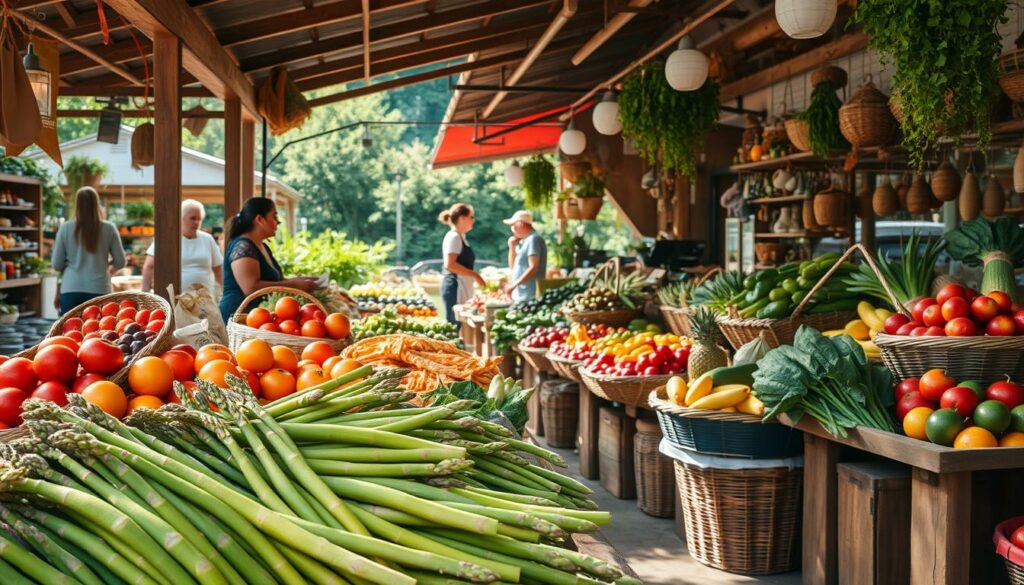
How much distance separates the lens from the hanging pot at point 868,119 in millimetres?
6141

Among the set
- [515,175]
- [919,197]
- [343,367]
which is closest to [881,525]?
[343,367]

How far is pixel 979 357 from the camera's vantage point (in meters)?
3.68

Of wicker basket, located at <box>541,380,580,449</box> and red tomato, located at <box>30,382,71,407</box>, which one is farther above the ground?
red tomato, located at <box>30,382,71,407</box>

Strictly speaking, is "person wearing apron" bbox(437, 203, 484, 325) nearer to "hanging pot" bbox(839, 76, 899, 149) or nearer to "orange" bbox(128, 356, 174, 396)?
"hanging pot" bbox(839, 76, 899, 149)

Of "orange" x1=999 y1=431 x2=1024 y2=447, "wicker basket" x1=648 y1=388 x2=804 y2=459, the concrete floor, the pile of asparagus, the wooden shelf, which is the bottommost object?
the concrete floor

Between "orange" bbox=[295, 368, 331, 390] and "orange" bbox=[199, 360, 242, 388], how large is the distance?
7.6 inches

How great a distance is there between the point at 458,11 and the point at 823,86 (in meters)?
2.76

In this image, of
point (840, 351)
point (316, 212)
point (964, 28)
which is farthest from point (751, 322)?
point (316, 212)

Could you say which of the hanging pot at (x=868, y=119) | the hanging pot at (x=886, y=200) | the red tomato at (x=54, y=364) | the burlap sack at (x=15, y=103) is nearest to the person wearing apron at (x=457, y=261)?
the hanging pot at (x=886, y=200)

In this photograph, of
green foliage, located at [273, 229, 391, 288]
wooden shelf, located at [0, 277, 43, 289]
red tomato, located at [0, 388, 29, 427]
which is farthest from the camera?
wooden shelf, located at [0, 277, 43, 289]

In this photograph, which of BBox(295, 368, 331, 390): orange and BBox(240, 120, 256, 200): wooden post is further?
BBox(240, 120, 256, 200): wooden post

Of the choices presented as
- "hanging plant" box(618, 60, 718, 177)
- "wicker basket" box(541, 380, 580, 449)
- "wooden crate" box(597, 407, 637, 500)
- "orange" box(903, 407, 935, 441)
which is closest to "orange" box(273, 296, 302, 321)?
"wooden crate" box(597, 407, 637, 500)

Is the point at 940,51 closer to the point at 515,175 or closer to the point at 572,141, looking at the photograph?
the point at 572,141

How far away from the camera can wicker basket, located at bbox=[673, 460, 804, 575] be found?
443 centimetres
